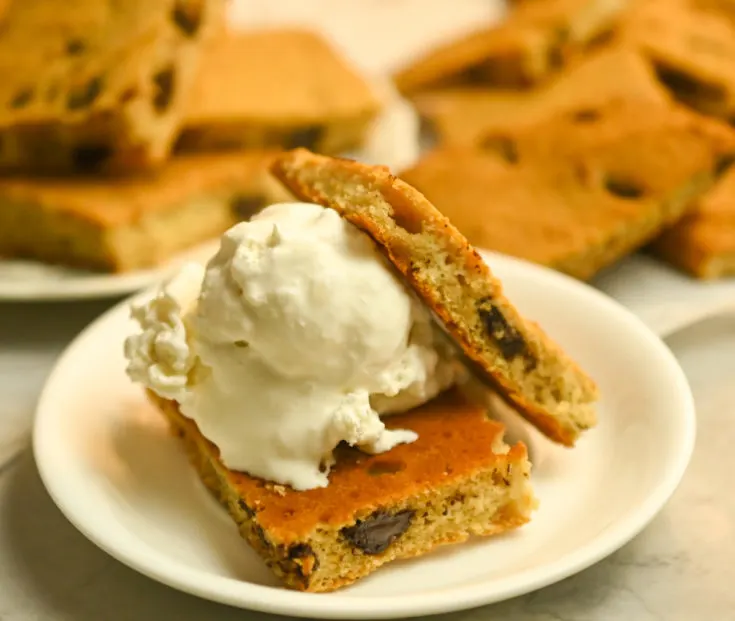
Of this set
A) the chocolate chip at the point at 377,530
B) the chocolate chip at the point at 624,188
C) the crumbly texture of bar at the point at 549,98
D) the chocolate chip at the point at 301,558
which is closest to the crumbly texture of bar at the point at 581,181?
the chocolate chip at the point at 624,188

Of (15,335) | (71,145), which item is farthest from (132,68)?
(15,335)

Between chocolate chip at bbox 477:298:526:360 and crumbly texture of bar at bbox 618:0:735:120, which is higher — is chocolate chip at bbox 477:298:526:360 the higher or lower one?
the higher one

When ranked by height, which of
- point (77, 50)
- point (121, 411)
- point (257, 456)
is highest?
point (77, 50)

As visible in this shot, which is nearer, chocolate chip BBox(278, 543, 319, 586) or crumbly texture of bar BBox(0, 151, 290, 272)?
chocolate chip BBox(278, 543, 319, 586)

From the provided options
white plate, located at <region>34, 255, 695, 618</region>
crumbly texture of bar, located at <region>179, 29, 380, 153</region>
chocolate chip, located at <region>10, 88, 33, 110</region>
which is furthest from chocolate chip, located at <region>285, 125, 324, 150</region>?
Result: white plate, located at <region>34, 255, 695, 618</region>

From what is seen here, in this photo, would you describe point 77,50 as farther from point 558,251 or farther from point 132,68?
point 558,251

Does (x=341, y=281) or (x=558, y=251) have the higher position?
(x=341, y=281)

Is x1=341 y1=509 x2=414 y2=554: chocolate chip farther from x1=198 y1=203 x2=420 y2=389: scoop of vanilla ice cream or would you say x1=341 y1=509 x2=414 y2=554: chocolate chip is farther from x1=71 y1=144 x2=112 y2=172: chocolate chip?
x1=71 y1=144 x2=112 y2=172: chocolate chip
